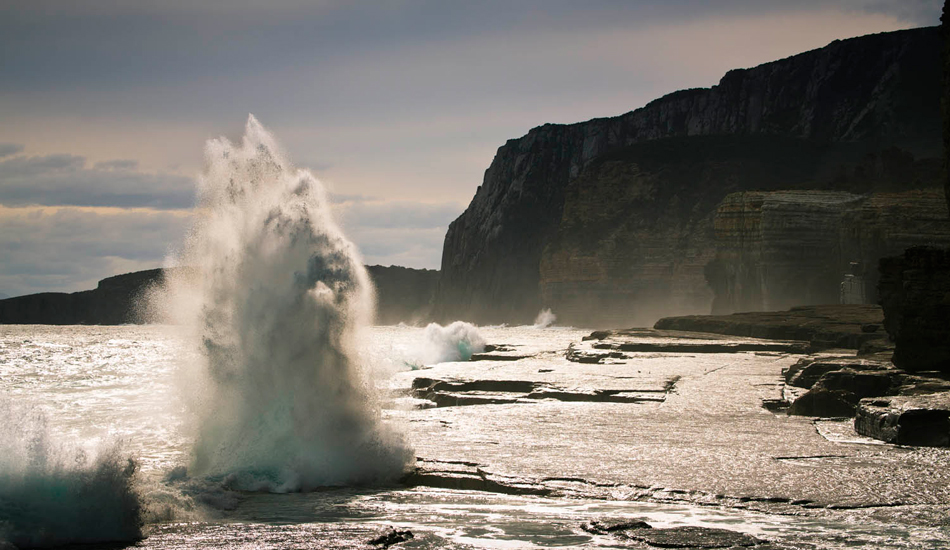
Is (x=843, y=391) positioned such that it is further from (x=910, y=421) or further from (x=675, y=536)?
(x=675, y=536)

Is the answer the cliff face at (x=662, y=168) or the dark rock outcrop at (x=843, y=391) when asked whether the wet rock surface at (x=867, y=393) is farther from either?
the cliff face at (x=662, y=168)

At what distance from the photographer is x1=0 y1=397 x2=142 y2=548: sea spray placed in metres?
5.59

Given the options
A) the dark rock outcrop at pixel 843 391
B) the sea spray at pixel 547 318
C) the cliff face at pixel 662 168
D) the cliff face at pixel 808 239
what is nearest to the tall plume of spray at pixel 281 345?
the dark rock outcrop at pixel 843 391

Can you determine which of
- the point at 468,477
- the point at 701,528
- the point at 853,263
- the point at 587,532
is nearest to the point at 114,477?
the point at 468,477

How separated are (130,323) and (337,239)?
14007cm

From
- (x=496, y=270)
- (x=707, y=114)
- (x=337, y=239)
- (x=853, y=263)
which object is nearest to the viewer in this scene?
(x=337, y=239)

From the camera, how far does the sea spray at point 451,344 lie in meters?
30.4

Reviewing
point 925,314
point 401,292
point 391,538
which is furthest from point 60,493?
point 401,292

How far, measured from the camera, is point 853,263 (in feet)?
144

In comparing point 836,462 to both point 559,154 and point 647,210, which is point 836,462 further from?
point 559,154

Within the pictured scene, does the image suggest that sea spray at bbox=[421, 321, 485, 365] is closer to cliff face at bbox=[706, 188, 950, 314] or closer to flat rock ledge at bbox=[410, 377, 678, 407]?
flat rock ledge at bbox=[410, 377, 678, 407]

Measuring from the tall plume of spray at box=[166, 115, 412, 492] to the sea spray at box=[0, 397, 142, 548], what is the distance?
5.25ft

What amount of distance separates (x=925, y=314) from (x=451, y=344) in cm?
2236

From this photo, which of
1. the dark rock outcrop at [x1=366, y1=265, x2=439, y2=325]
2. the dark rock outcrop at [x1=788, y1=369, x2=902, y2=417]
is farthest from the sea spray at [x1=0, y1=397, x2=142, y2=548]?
the dark rock outcrop at [x1=366, y1=265, x2=439, y2=325]
